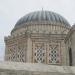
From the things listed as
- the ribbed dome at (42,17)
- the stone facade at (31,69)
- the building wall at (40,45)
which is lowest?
the stone facade at (31,69)

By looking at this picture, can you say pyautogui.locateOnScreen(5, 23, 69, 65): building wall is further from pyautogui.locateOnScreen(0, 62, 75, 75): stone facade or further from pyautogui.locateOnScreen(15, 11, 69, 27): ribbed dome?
pyautogui.locateOnScreen(0, 62, 75, 75): stone facade

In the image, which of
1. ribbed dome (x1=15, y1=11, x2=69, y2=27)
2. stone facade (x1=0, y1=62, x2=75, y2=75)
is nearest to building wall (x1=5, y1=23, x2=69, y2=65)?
ribbed dome (x1=15, y1=11, x2=69, y2=27)

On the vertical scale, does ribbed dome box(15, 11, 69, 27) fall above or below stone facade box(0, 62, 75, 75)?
above

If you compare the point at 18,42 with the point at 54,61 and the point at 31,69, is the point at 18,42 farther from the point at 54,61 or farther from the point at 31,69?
the point at 31,69

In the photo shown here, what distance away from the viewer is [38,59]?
2427 centimetres

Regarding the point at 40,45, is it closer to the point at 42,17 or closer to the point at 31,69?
the point at 42,17

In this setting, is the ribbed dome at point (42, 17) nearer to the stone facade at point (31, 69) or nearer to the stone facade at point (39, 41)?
the stone facade at point (39, 41)

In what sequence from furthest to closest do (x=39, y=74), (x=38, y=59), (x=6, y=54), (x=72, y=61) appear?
(x=6, y=54), (x=38, y=59), (x=72, y=61), (x=39, y=74)

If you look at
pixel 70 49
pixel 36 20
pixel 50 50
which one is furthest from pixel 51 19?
pixel 70 49

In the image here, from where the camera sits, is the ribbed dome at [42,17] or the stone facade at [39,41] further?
the ribbed dome at [42,17]

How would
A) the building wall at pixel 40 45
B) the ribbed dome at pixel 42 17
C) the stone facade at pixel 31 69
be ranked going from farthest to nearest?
the ribbed dome at pixel 42 17 < the building wall at pixel 40 45 < the stone facade at pixel 31 69

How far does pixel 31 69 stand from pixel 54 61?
1787cm

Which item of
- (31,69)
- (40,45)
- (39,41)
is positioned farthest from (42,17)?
(31,69)

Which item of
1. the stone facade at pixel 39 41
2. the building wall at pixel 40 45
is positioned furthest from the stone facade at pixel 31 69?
the building wall at pixel 40 45
